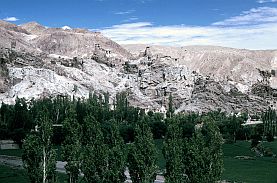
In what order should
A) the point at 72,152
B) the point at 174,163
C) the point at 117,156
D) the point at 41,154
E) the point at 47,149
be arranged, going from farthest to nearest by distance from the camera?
the point at 47,149 < the point at 72,152 < the point at 41,154 < the point at 117,156 < the point at 174,163

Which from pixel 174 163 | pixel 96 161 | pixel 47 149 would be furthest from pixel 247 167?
pixel 47 149

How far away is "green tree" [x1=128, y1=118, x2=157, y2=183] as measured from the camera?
4697cm

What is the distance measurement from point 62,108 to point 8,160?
2218 inches

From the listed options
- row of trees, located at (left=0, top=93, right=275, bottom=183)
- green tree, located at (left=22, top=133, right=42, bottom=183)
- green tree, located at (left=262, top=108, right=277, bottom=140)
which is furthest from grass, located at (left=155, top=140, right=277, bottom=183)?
green tree, located at (left=22, top=133, right=42, bottom=183)

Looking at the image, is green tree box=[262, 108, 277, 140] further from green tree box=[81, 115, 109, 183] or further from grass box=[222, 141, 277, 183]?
green tree box=[81, 115, 109, 183]

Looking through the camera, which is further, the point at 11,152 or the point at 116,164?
the point at 11,152

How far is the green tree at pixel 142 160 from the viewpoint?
4697 cm

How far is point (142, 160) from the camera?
46938 millimetres

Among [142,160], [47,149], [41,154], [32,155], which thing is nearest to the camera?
[142,160]

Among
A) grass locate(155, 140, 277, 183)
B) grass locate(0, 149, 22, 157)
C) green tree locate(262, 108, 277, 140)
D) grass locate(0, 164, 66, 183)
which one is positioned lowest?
grass locate(0, 149, 22, 157)

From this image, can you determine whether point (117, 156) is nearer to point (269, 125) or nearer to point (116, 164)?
point (116, 164)

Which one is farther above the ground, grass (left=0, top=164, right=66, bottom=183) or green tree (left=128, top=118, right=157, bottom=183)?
green tree (left=128, top=118, right=157, bottom=183)

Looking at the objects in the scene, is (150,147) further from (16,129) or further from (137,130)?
(16,129)

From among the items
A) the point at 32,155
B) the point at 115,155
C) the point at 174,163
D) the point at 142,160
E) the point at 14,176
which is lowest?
the point at 14,176
